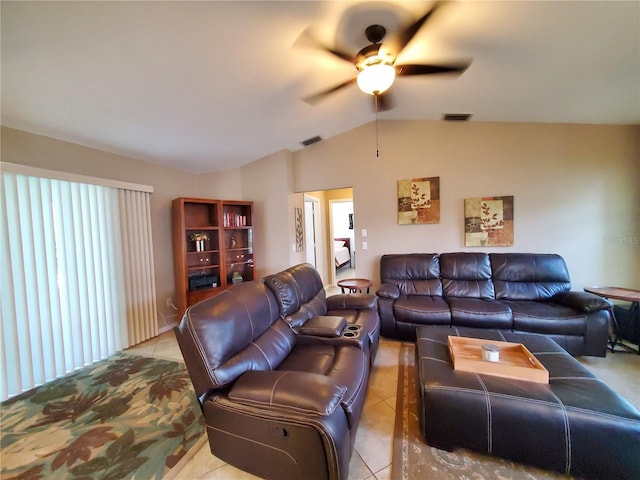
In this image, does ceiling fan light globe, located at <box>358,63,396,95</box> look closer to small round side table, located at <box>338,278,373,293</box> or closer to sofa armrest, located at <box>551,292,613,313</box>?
small round side table, located at <box>338,278,373,293</box>

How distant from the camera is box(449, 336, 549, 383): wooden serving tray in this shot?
149 cm

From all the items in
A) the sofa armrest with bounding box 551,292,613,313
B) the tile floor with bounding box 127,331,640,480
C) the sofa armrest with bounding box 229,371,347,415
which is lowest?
the tile floor with bounding box 127,331,640,480

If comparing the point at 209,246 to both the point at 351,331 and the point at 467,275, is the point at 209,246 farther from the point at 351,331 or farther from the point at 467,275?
the point at 467,275

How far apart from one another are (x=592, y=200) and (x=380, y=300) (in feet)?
9.71

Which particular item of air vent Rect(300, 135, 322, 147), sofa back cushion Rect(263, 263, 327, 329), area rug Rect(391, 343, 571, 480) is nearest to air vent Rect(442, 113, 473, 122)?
air vent Rect(300, 135, 322, 147)

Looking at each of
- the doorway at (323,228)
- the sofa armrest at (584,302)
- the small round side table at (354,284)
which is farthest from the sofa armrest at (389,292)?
the sofa armrest at (584,302)

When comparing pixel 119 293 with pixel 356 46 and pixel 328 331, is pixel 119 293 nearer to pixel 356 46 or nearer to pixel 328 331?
pixel 328 331

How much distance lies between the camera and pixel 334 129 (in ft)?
12.7

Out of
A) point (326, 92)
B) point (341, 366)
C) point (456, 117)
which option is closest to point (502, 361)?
point (341, 366)

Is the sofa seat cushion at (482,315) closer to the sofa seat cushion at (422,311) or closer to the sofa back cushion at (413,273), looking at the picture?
the sofa seat cushion at (422,311)

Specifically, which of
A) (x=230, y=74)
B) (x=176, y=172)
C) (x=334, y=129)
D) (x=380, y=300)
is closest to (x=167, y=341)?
(x=176, y=172)

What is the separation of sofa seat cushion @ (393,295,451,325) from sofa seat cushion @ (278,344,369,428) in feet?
4.02

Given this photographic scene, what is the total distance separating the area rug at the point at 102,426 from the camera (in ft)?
4.86

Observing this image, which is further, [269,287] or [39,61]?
[269,287]
